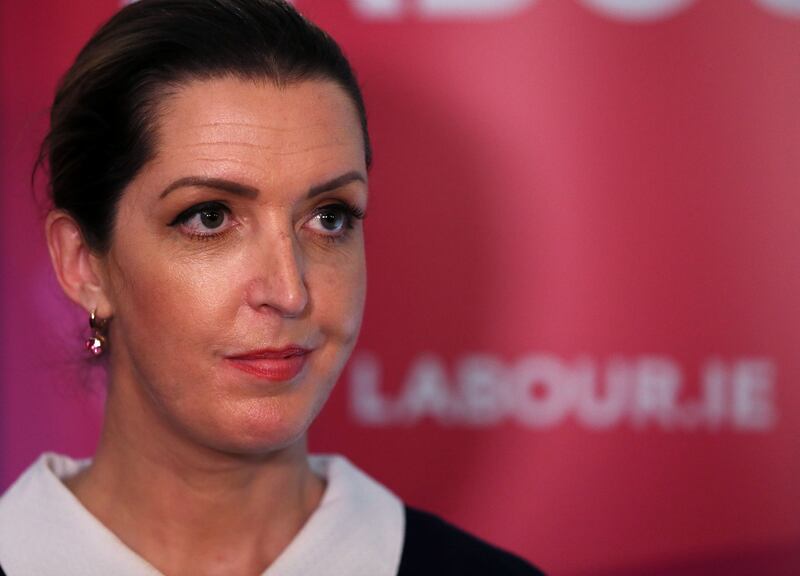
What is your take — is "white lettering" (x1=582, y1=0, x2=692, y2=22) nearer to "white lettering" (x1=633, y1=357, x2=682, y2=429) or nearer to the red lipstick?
"white lettering" (x1=633, y1=357, x2=682, y2=429)

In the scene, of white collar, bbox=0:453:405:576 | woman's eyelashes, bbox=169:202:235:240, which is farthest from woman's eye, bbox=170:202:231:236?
white collar, bbox=0:453:405:576

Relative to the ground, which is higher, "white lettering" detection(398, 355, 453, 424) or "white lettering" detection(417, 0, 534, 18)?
"white lettering" detection(417, 0, 534, 18)

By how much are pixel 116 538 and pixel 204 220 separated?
1.22 feet

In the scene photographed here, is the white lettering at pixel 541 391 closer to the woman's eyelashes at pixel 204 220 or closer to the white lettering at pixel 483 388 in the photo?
the white lettering at pixel 483 388

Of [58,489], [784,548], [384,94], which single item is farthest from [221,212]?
[784,548]

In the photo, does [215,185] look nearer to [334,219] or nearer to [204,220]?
[204,220]

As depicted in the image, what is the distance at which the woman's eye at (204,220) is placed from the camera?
1.17 m

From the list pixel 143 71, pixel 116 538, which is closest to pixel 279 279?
pixel 143 71

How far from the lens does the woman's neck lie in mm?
1271

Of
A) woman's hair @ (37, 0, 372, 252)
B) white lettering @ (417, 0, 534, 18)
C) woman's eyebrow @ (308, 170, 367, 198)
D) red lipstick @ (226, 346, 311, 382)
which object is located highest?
white lettering @ (417, 0, 534, 18)

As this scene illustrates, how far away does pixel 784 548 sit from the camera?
5.84 feet

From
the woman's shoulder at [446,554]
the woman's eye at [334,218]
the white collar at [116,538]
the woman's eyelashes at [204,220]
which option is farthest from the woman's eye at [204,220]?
the woman's shoulder at [446,554]

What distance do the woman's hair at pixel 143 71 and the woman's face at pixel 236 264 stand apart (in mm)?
18

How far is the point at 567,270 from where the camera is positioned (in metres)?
1.79
